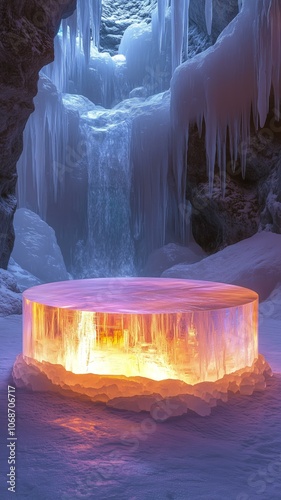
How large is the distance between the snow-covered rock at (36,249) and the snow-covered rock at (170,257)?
8.03 ft

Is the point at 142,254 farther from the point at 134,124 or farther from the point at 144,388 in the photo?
the point at 144,388

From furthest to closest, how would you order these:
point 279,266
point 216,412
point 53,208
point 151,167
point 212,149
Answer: point 53,208 → point 151,167 → point 212,149 → point 279,266 → point 216,412

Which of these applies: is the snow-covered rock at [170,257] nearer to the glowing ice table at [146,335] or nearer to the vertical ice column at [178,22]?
the vertical ice column at [178,22]

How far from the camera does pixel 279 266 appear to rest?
7352 millimetres

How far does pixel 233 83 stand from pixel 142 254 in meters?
6.15

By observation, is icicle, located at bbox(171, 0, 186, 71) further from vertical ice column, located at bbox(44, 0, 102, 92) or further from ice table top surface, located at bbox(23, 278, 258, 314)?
ice table top surface, located at bbox(23, 278, 258, 314)

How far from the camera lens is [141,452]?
85.5 inches

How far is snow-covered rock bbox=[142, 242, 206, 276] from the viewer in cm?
1248

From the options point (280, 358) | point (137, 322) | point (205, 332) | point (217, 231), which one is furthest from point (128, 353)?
point (217, 231)

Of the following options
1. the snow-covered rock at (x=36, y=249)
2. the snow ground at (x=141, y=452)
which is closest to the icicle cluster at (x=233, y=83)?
the snow-covered rock at (x=36, y=249)

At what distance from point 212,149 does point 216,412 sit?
330 inches

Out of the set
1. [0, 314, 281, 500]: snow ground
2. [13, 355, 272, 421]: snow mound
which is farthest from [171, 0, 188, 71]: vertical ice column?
[0, 314, 281, 500]: snow ground

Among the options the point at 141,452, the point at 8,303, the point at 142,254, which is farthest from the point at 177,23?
the point at 141,452

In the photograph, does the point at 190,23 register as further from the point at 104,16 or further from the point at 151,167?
the point at 151,167
